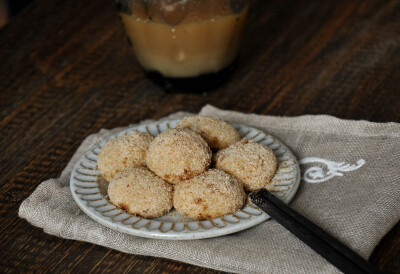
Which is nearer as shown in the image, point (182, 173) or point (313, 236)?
point (313, 236)

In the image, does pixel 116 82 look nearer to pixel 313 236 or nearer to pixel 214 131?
pixel 214 131

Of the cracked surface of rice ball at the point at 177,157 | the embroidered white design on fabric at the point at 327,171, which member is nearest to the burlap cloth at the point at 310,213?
the embroidered white design on fabric at the point at 327,171

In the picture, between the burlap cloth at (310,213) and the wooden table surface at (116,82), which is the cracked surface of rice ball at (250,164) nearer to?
the burlap cloth at (310,213)

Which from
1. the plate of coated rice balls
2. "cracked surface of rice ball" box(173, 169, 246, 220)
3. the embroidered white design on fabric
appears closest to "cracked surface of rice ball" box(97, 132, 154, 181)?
the plate of coated rice balls

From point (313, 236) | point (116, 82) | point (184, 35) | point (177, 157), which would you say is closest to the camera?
point (313, 236)

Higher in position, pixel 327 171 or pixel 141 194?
pixel 141 194

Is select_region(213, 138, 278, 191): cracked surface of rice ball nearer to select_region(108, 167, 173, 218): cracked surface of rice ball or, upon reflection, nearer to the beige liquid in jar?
select_region(108, 167, 173, 218): cracked surface of rice ball

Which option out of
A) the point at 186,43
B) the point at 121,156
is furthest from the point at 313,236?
the point at 186,43
